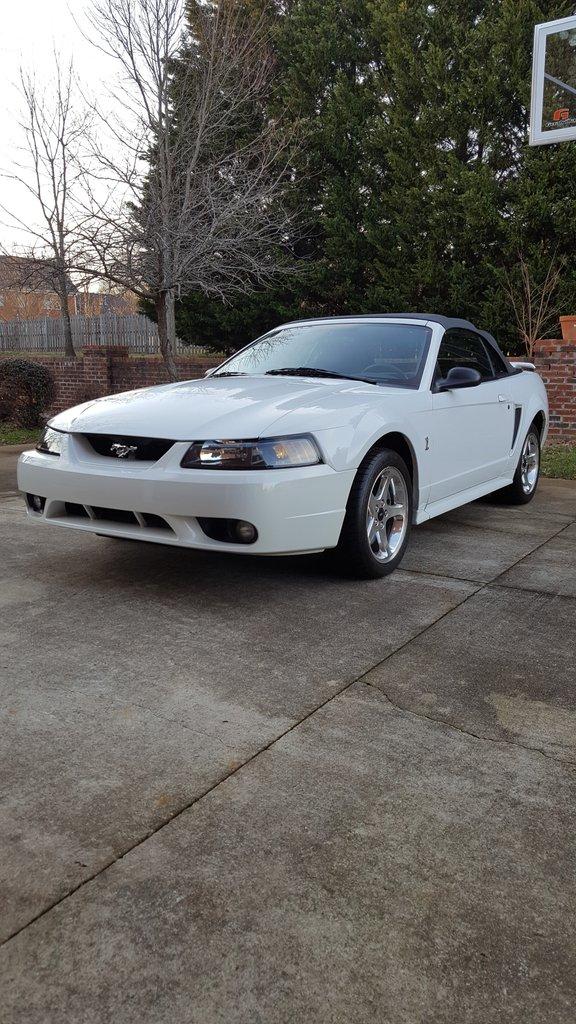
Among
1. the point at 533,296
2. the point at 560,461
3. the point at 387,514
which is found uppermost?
the point at 533,296

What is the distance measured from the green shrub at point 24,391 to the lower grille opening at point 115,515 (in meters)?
8.46

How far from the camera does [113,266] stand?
513 inches

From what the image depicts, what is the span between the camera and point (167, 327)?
15.2 meters

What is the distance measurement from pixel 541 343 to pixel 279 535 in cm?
745

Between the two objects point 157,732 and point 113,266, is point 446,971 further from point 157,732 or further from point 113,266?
point 113,266

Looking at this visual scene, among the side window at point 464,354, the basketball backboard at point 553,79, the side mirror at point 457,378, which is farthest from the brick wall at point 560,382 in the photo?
the side mirror at point 457,378

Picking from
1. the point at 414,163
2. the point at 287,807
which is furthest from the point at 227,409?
the point at 414,163

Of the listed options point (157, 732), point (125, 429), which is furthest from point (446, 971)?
point (125, 429)

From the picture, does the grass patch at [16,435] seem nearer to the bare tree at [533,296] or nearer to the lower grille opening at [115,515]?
the lower grille opening at [115,515]

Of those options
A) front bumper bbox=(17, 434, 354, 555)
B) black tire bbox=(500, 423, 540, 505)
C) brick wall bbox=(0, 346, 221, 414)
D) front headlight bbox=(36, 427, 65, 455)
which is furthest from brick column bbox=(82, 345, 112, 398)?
front bumper bbox=(17, 434, 354, 555)

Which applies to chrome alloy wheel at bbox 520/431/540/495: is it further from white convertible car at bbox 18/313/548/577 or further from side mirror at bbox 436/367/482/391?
side mirror at bbox 436/367/482/391

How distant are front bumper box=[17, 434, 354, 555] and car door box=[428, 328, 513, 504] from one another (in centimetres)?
115

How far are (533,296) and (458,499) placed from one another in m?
9.15

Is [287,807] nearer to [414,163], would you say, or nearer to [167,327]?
[167,327]
